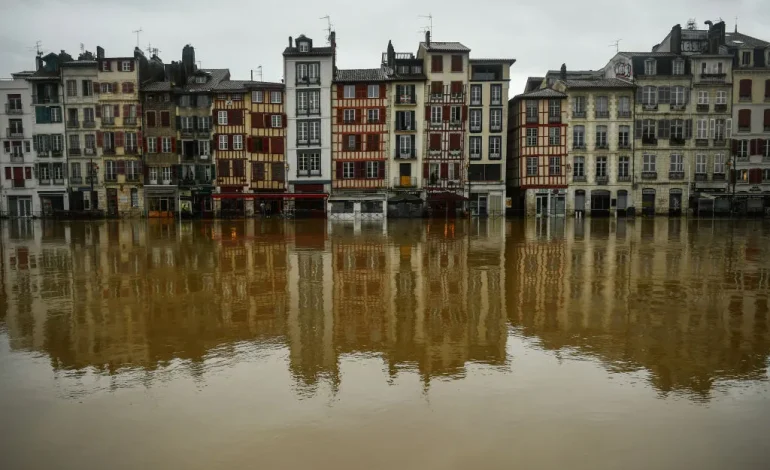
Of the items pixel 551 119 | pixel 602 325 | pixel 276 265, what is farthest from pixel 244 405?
pixel 551 119

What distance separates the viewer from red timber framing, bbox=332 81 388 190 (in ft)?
176

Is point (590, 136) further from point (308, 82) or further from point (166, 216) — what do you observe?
point (166, 216)

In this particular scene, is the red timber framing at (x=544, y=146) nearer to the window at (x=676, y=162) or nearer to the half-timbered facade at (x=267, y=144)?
the window at (x=676, y=162)

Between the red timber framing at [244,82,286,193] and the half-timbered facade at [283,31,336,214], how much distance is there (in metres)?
0.86

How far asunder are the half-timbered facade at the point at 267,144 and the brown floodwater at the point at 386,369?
124 feet

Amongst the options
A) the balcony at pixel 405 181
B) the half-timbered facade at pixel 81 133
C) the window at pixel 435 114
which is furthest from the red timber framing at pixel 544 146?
the half-timbered facade at pixel 81 133

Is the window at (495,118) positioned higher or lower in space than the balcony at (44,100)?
lower

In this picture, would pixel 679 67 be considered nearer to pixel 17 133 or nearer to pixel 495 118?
pixel 495 118

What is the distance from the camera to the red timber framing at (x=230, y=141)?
54.0 metres

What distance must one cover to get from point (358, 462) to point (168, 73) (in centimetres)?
5747

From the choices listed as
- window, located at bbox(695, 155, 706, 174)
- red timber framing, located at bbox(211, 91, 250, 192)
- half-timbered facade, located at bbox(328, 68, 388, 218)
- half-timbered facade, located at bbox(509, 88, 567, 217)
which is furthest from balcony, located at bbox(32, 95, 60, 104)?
window, located at bbox(695, 155, 706, 174)

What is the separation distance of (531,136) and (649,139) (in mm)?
11096

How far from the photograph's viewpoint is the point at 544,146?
54.0 metres

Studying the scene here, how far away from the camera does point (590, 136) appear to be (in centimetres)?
5397
